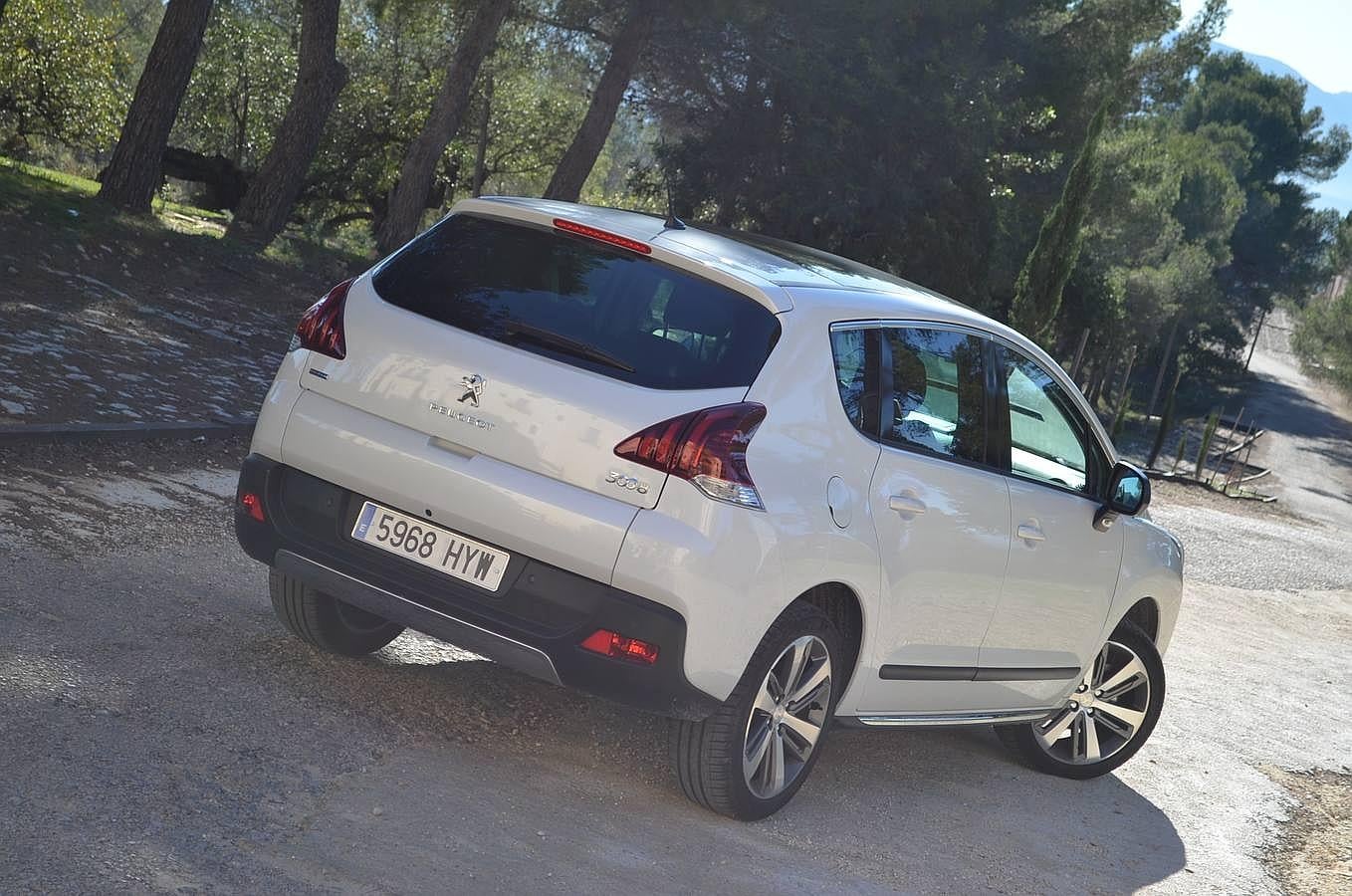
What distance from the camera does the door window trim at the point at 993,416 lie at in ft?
16.2

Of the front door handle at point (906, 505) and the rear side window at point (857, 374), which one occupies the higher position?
the rear side window at point (857, 374)

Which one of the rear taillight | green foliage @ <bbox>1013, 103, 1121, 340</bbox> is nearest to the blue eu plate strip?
the rear taillight

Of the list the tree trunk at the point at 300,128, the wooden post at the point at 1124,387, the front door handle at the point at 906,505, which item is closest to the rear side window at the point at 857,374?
the front door handle at the point at 906,505

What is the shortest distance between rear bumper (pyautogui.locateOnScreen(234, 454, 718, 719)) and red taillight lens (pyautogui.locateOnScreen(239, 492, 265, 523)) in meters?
0.20

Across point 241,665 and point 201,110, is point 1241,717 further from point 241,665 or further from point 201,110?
point 201,110

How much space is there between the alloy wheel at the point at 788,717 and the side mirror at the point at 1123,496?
1.75 metres

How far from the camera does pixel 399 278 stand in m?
4.88

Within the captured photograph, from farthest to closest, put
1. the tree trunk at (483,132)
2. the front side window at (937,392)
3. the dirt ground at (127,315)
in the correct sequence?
1. the tree trunk at (483,132)
2. the dirt ground at (127,315)
3. the front side window at (937,392)

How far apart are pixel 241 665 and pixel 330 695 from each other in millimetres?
354

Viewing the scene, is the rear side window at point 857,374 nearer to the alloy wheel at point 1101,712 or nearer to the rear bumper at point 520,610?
the rear bumper at point 520,610

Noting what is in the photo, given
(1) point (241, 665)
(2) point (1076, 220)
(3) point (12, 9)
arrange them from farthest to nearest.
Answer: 1. (3) point (12, 9)
2. (2) point (1076, 220)
3. (1) point (241, 665)

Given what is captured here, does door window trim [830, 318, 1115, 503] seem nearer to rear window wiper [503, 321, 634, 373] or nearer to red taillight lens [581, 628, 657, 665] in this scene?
rear window wiper [503, 321, 634, 373]

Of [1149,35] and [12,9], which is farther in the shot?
[12,9]

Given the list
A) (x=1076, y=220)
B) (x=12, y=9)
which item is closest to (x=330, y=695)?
(x=1076, y=220)
